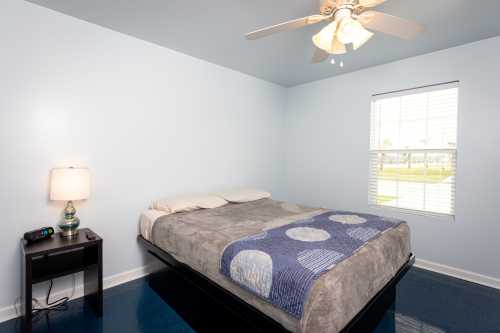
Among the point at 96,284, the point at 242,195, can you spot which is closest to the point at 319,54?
the point at 242,195

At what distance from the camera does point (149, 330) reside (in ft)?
6.19

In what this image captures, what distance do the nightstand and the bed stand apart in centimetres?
49

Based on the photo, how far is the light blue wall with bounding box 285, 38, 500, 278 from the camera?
258cm

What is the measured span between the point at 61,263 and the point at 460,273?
12.8 feet

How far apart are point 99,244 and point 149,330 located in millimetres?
775

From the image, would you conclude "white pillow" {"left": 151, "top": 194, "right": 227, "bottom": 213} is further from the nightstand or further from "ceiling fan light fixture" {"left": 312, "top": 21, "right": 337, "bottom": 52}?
"ceiling fan light fixture" {"left": 312, "top": 21, "right": 337, "bottom": 52}

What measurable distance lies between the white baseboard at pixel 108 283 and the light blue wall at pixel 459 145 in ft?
8.29

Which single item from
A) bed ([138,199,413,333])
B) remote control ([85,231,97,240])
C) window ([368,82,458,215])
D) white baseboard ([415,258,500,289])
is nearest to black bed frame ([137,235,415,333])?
bed ([138,199,413,333])

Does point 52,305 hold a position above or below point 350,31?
below

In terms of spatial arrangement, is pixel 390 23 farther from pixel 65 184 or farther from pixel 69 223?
pixel 69 223

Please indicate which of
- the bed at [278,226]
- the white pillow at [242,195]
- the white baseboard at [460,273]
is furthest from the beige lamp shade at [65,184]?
the white baseboard at [460,273]

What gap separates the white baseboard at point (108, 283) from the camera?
1.99 metres

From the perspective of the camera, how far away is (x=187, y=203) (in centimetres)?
267

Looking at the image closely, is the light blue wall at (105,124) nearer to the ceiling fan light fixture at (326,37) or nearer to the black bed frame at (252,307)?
the black bed frame at (252,307)
